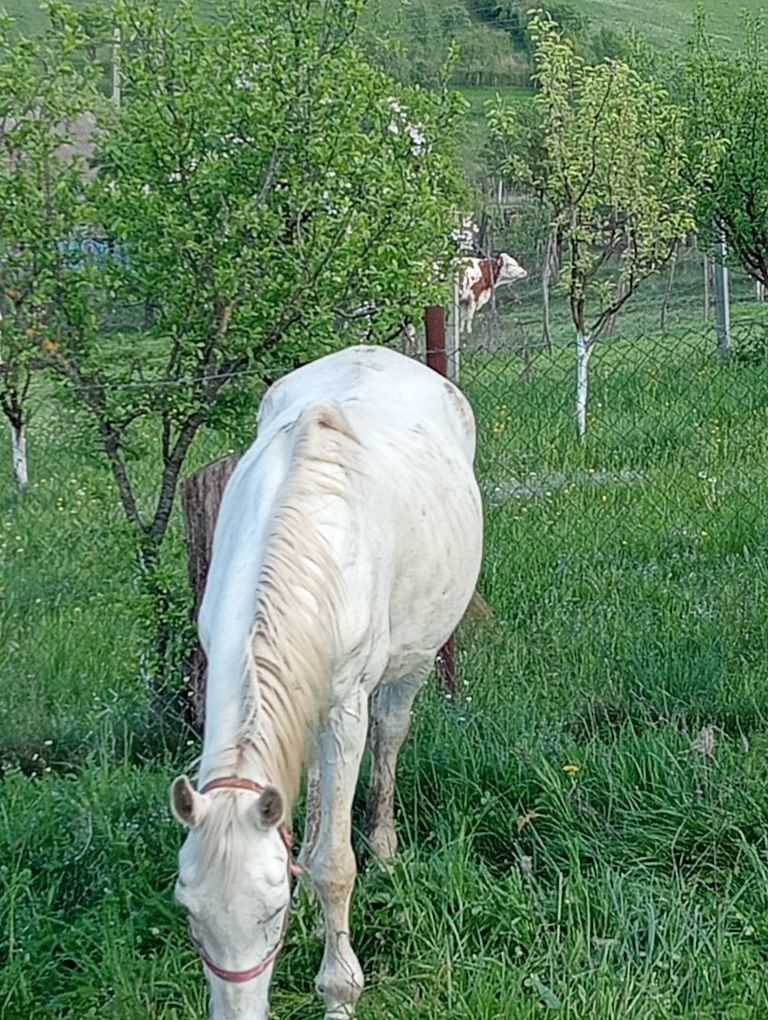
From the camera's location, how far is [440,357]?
5.24 m

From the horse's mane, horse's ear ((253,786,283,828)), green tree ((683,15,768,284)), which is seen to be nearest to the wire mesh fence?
the horse's mane

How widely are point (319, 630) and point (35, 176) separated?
88.0 inches

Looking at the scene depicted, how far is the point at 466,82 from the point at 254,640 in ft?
143

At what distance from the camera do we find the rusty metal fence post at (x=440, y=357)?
5102mm

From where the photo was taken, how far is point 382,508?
3705mm

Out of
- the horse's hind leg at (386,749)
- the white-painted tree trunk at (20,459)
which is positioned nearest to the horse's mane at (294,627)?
the horse's hind leg at (386,749)

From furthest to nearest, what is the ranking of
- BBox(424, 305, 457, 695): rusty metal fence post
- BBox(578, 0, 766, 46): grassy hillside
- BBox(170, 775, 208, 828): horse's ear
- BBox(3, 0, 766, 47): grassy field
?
1. BBox(578, 0, 766, 46): grassy hillside
2. BBox(3, 0, 766, 47): grassy field
3. BBox(424, 305, 457, 695): rusty metal fence post
4. BBox(170, 775, 208, 828): horse's ear

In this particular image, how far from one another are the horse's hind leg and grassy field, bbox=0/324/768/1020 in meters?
0.11

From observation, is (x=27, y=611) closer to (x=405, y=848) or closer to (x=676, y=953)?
(x=405, y=848)

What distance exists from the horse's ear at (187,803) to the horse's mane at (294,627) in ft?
0.65

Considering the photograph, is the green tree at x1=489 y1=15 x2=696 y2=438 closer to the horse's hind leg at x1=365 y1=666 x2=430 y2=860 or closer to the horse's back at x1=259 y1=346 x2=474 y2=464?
the horse's back at x1=259 y1=346 x2=474 y2=464

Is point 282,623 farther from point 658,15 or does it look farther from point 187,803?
point 658,15

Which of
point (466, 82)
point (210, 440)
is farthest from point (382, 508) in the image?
point (466, 82)

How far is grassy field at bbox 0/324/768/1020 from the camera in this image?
3289mm
